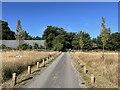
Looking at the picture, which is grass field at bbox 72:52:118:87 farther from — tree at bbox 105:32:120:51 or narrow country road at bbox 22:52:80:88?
tree at bbox 105:32:120:51

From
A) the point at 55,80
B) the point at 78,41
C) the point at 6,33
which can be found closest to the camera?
the point at 55,80

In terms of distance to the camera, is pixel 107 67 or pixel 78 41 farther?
pixel 78 41

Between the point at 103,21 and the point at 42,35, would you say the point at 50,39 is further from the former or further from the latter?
the point at 103,21

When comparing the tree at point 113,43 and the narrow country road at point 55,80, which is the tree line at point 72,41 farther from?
the narrow country road at point 55,80

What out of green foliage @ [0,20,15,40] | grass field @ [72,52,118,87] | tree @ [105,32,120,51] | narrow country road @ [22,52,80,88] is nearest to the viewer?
narrow country road @ [22,52,80,88]

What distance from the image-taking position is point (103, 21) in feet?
166

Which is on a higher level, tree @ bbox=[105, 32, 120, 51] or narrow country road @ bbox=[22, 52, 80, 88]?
tree @ bbox=[105, 32, 120, 51]

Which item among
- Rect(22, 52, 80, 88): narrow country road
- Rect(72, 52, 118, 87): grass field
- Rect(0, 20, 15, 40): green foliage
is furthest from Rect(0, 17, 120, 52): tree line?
Rect(22, 52, 80, 88): narrow country road

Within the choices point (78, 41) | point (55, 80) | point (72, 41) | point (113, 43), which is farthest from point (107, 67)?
point (72, 41)

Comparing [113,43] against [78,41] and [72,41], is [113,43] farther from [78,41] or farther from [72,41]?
[72,41]

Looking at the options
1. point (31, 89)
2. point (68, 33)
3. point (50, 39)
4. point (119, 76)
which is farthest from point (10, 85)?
point (68, 33)

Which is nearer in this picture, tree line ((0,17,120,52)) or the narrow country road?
the narrow country road

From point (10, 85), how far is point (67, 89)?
3485 millimetres

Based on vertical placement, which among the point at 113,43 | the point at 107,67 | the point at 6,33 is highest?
the point at 6,33
